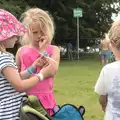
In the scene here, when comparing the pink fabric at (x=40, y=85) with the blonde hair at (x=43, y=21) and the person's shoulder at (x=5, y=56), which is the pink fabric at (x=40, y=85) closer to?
the blonde hair at (x=43, y=21)

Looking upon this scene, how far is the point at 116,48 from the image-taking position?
3.09 meters

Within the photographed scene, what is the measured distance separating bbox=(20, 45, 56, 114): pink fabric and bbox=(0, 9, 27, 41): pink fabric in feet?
2.12

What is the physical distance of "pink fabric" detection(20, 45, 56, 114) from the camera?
3.63 m

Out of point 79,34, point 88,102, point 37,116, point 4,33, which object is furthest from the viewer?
point 79,34

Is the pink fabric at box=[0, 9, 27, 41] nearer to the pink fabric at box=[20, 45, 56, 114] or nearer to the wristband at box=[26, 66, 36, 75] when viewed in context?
the wristband at box=[26, 66, 36, 75]

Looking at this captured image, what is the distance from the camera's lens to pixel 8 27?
3023 mm

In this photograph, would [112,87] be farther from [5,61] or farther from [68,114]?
[5,61]

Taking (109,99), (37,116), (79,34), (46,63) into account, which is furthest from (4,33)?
(79,34)

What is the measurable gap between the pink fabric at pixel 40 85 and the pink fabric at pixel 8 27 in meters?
0.65

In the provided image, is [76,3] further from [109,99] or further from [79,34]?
[109,99]

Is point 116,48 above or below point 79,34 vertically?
above

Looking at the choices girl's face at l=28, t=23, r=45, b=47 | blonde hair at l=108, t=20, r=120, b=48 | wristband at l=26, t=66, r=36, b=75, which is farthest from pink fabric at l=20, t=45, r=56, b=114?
blonde hair at l=108, t=20, r=120, b=48

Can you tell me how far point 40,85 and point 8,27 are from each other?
0.78 m

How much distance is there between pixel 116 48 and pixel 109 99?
39cm
